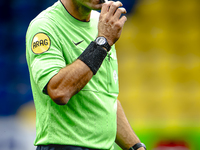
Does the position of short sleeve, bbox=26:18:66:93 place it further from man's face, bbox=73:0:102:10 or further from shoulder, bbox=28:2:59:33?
man's face, bbox=73:0:102:10

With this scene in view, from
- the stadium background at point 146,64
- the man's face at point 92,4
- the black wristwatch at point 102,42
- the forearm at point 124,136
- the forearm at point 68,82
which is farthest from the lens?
the stadium background at point 146,64

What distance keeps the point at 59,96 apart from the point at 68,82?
76mm

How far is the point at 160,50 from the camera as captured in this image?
20.5ft

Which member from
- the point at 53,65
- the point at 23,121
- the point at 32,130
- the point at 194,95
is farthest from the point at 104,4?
the point at 194,95

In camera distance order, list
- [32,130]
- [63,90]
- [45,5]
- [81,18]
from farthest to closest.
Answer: [45,5], [32,130], [81,18], [63,90]

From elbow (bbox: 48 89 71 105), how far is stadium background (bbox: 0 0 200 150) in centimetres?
407

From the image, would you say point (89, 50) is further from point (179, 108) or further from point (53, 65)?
point (179, 108)

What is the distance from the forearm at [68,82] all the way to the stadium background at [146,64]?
4.06 metres

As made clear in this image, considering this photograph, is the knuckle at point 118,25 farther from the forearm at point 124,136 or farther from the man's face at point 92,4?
the forearm at point 124,136

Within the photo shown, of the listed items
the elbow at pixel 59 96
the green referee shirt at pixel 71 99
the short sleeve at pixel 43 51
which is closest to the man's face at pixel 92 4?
the green referee shirt at pixel 71 99

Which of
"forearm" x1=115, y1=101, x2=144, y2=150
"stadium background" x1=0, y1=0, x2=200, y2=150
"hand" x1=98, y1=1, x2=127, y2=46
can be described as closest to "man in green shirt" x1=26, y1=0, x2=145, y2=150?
"hand" x1=98, y1=1, x2=127, y2=46

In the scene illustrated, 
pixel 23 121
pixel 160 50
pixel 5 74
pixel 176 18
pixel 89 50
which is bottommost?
pixel 23 121

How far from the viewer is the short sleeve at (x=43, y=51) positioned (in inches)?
64.6

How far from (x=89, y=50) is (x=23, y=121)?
13.8 feet
